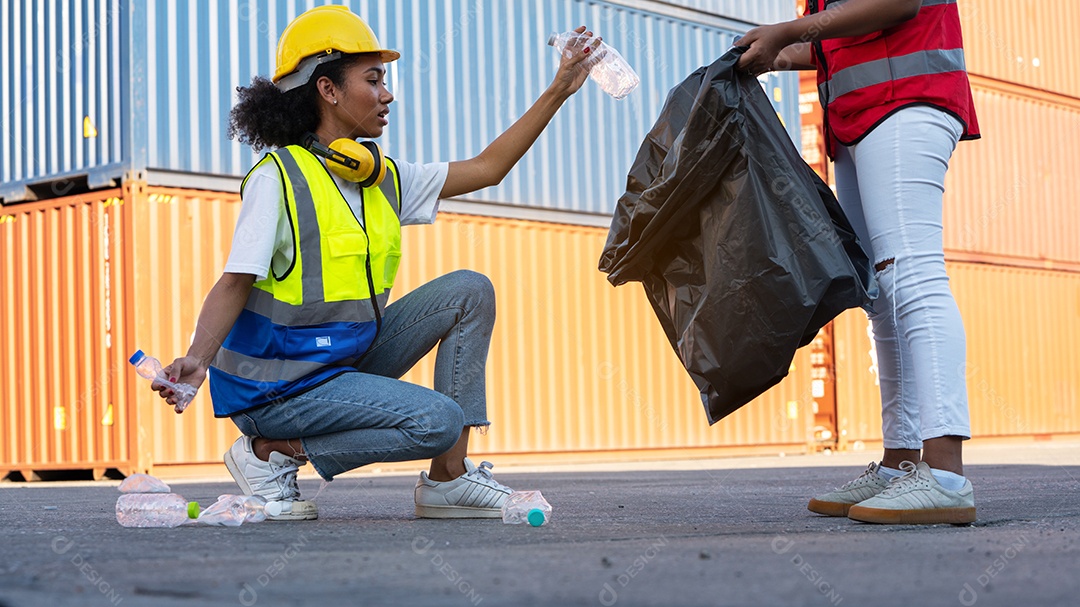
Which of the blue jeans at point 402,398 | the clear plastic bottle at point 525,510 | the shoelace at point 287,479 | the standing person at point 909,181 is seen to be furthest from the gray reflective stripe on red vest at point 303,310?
the standing person at point 909,181

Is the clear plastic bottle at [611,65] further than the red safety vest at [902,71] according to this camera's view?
Yes

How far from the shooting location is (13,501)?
17.5ft

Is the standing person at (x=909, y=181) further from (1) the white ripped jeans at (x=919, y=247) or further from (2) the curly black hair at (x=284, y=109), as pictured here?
(2) the curly black hair at (x=284, y=109)

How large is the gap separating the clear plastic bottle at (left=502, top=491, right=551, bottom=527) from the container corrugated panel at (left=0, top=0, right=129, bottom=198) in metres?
6.99

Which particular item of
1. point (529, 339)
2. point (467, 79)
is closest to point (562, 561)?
point (529, 339)

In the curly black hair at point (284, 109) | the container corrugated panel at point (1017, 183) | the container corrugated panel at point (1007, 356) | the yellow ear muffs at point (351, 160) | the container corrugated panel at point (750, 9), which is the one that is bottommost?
the container corrugated panel at point (1007, 356)

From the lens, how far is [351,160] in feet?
11.4

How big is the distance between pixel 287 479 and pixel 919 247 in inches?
69.2

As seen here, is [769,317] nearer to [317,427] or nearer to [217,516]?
[317,427]

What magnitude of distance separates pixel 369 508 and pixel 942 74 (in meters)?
2.23

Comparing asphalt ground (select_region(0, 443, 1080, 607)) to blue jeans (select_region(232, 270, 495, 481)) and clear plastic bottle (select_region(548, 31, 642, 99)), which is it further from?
clear plastic bottle (select_region(548, 31, 642, 99))

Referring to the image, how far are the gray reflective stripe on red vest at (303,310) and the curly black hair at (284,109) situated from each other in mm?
490

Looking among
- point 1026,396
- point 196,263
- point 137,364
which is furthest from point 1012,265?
point 137,364

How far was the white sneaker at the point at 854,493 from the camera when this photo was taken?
363cm
